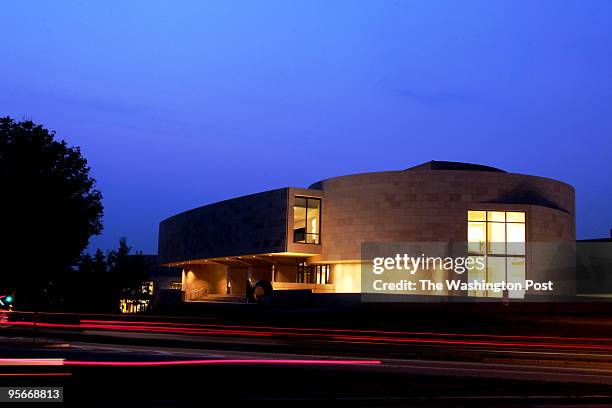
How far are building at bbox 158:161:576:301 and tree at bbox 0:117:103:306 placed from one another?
13659 mm

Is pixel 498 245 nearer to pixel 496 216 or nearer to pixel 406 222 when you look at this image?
pixel 496 216

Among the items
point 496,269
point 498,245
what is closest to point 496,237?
point 498,245

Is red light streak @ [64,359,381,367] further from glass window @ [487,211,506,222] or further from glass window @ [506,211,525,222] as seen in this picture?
glass window @ [506,211,525,222]

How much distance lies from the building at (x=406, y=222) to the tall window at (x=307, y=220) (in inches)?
3.1

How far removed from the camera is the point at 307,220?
2255 inches

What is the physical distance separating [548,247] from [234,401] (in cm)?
4535

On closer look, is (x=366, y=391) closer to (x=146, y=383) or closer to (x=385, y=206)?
(x=146, y=383)

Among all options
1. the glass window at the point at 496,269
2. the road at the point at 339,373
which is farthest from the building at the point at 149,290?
the road at the point at 339,373

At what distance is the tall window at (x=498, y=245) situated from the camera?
5081 cm

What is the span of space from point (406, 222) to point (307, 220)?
27.7 ft

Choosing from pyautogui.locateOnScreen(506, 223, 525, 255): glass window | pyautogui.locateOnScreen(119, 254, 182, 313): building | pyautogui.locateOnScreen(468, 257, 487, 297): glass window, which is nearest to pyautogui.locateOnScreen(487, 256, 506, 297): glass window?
pyautogui.locateOnScreen(468, 257, 487, 297): glass window

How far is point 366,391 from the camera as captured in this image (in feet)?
38.7

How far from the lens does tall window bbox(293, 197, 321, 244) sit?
186 feet

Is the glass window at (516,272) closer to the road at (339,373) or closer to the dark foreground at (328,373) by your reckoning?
the dark foreground at (328,373)
